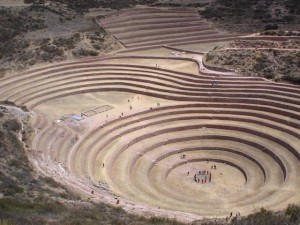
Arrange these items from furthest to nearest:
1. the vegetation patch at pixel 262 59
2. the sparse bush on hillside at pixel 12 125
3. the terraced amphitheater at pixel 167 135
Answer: the vegetation patch at pixel 262 59, the sparse bush on hillside at pixel 12 125, the terraced amphitheater at pixel 167 135

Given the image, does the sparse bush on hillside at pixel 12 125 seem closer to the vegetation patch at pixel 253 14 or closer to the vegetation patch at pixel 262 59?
the vegetation patch at pixel 262 59

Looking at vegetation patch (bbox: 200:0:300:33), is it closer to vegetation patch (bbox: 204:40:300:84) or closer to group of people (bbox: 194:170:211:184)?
vegetation patch (bbox: 204:40:300:84)

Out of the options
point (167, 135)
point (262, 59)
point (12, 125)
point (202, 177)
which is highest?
point (262, 59)

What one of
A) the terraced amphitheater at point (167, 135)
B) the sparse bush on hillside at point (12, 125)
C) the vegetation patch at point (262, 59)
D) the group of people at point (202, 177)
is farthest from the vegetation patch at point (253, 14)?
the sparse bush on hillside at point (12, 125)

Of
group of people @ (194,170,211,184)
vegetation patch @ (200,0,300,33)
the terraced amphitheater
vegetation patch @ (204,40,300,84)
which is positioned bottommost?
group of people @ (194,170,211,184)

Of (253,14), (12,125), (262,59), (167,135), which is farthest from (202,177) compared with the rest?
(253,14)

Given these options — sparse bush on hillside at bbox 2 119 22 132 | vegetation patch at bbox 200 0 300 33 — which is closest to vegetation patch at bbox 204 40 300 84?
vegetation patch at bbox 200 0 300 33

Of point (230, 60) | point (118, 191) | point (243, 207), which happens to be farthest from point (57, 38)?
point (243, 207)

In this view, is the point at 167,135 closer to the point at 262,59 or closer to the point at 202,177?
the point at 202,177
